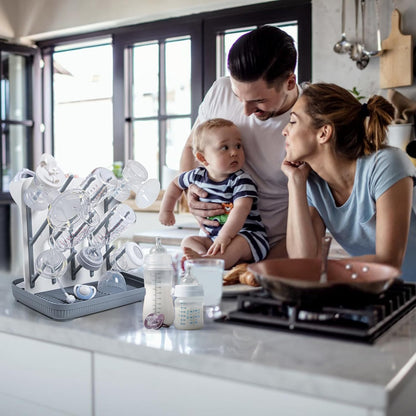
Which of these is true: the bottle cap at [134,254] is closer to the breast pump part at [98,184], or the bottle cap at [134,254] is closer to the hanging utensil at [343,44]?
the breast pump part at [98,184]

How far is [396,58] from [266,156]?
2044mm

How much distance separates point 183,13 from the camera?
180 inches

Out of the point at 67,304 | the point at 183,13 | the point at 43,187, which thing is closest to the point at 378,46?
the point at 183,13

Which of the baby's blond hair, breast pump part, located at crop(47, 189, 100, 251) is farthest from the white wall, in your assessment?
breast pump part, located at crop(47, 189, 100, 251)

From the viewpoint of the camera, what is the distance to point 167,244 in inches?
133

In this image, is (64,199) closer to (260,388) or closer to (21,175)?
(21,175)

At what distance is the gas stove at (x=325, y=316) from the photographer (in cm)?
98

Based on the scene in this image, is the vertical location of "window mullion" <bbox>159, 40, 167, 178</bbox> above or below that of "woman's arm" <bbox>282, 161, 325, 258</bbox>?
above

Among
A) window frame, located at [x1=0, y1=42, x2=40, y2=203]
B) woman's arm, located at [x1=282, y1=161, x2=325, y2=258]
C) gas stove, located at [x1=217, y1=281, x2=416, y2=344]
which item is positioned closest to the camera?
gas stove, located at [x1=217, y1=281, x2=416, y2=344]

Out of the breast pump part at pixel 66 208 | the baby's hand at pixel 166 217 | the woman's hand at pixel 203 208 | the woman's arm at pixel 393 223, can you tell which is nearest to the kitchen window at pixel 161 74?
the baby's hand at pixel 166 217

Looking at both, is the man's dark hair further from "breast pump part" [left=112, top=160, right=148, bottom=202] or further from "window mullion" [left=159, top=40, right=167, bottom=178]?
"window mullion" [left=159, top=40, right=167, bottom=178]

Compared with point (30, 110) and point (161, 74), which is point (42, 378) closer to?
point (161, 74)

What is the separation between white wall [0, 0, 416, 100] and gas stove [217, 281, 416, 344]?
2.82 metres

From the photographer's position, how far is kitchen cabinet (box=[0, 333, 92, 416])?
1.09 metres
